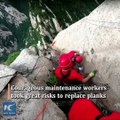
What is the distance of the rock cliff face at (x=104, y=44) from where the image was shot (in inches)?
290

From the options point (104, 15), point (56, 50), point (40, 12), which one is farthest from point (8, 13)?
point (104, 15)

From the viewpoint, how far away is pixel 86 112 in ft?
20.9

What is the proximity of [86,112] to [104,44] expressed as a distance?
2524 millimetres

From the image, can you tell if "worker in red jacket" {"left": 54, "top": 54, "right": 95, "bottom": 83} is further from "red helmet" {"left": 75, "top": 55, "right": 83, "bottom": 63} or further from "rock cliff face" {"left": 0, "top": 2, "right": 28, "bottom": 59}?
"rock cliff face" {"left": 0, "top": 2, "right": 28, "bottom": 59}

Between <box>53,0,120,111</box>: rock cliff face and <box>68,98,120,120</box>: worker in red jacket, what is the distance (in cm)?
111

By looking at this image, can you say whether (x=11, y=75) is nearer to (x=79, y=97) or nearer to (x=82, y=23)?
(x=79, y=97)

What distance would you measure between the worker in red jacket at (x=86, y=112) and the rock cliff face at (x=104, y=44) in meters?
1.11

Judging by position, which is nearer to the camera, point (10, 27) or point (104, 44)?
point (104, 44)

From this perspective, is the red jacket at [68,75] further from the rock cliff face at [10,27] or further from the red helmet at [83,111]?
the rock cliff face at [10,27]

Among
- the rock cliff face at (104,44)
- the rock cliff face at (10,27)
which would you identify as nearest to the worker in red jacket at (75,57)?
A: the rock cliff face at (104,44)

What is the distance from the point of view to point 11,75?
250 inches

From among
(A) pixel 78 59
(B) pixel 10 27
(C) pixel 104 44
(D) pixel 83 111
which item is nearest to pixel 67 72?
(A) pixel 78 59

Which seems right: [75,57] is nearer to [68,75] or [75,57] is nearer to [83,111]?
[68,75]

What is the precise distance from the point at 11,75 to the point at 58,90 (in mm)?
1646
